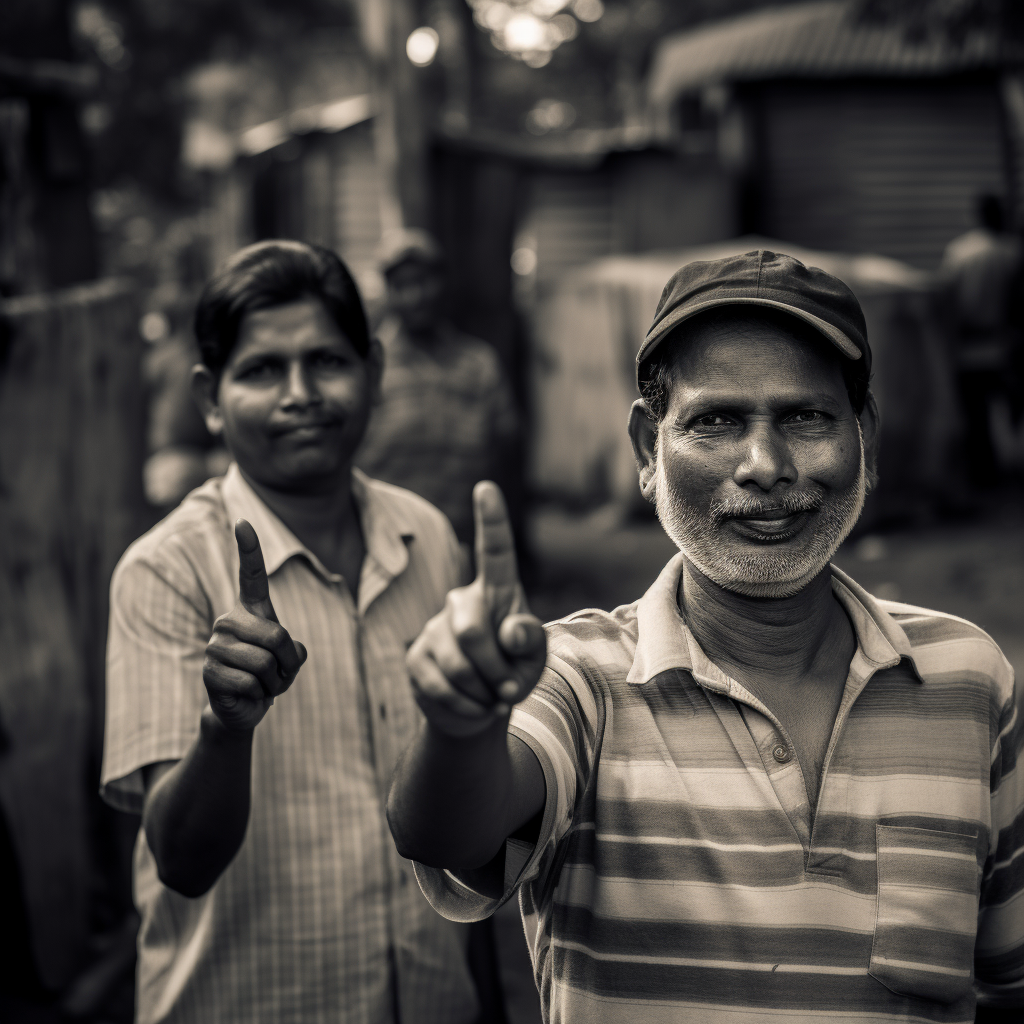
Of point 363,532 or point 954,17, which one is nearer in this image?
point 363,532

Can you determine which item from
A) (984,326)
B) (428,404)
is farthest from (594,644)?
(984,326)

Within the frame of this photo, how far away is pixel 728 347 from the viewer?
1639 mm

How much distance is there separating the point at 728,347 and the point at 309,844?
3.61 feet

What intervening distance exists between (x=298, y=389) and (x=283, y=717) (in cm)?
57

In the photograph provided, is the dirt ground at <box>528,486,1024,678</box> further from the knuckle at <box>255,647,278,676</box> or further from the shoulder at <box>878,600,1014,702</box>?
the knuckle at <box>255,647,278,676</box>

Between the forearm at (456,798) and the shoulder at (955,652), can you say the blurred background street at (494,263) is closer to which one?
the forearm at (456,798)

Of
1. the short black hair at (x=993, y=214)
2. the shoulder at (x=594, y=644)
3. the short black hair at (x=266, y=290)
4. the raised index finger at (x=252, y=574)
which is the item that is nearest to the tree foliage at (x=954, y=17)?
the short black hair at (x=993, y=214)

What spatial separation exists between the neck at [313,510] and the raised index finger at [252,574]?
620 mm

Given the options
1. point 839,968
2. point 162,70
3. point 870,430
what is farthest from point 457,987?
point 162,70

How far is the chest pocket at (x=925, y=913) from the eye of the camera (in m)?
1.51

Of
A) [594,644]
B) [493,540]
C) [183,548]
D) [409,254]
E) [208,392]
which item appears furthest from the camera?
[409,254]

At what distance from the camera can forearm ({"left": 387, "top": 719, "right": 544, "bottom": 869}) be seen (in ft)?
4.13

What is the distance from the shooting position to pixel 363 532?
237 centimetres

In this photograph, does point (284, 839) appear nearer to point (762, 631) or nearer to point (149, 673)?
point (149, 673)
